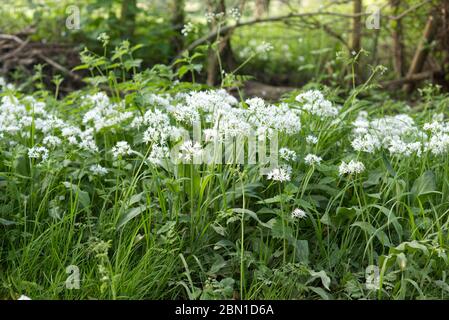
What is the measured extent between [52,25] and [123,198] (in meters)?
3.81

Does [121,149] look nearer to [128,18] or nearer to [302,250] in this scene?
[302,250]

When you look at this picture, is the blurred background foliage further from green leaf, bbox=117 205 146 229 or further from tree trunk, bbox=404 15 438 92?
green leaf, bbox=117 205 146 229

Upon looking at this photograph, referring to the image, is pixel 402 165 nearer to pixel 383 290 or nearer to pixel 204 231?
pixel 383 290

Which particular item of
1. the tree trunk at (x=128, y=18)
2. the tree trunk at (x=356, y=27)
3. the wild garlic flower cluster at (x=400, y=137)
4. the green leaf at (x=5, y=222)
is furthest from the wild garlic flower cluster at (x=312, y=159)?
the tree trunk at (x=128, y=18)

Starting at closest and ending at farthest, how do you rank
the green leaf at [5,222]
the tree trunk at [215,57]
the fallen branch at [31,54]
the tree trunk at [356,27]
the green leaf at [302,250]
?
the green leaf at [302,250] → the green leaf at [5,222] → the tree trunk at [215,57] → the tree trunk at [356,27] → the fallen branch at [31,54]

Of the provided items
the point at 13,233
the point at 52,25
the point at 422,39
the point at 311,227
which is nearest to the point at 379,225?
the point at 311,227

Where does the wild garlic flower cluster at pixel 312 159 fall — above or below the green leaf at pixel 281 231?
above

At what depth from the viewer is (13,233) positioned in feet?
9.20

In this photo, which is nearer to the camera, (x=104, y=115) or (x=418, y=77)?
(x=104, y=115)

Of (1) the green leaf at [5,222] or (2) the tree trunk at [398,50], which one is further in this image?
(2) the tree trunk at [398,50]

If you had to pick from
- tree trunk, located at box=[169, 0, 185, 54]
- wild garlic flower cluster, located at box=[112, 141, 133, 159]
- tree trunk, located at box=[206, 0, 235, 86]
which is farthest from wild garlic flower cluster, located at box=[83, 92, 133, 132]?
tree trunk, located at box=[169, 0, 185, 54]

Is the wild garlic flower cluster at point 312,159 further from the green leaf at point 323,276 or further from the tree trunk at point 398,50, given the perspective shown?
the tree trunk at point 398,50

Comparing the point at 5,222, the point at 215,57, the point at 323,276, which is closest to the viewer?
the point at 323,276

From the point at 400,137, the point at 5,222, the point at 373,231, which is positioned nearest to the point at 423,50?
the point at 400,137
